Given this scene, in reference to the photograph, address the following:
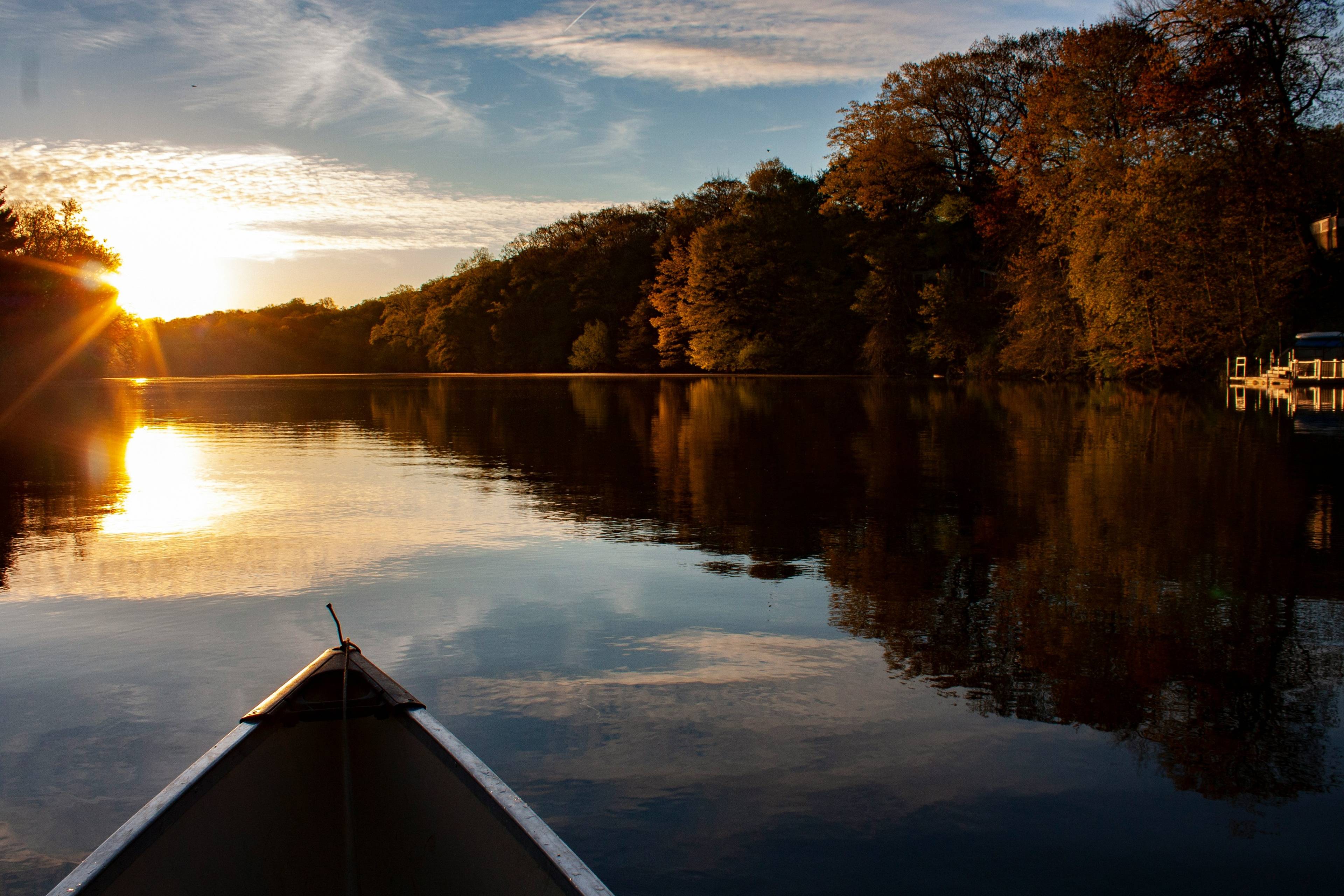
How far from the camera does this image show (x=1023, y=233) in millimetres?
49250

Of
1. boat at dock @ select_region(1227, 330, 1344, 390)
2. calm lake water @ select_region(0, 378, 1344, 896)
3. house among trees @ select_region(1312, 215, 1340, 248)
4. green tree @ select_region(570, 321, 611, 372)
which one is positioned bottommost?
calm lake water @ select_region(0, 378, 1344, 896)

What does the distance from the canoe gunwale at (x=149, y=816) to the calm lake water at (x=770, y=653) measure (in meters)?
0.97

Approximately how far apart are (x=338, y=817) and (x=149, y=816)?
68 cm

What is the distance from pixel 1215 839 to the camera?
11.5 feet

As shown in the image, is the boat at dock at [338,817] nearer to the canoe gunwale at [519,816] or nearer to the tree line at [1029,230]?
the canoe gunwale at [519,816]

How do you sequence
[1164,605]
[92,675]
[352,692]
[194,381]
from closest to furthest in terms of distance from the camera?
[352,692], [92,675], [1164,605], [194,381]

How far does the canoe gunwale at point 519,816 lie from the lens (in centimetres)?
238

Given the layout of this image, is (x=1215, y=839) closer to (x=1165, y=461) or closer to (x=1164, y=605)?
(x=1164, y=605)

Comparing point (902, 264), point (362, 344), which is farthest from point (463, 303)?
point (902, 264)

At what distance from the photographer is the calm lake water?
3.59m

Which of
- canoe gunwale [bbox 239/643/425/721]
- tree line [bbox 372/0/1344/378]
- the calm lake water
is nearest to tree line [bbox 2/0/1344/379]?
tree line [bbox 372/0/1344/378]

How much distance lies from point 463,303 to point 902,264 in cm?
6359

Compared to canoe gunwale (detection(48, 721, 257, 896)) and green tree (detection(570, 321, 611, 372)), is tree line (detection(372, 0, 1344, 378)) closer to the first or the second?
green tree (detection(570, 321, 611, 372))

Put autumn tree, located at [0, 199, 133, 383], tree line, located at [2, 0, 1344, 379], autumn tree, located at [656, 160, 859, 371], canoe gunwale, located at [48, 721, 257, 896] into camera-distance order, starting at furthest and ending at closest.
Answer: autumn tree, located at [656, 160, 859, 371] → autumn tree, located at [0, 199, 133, 383] → tree line, located at [2, 0, 1344, 379] → canoe gunwale, located at [48, 721, 257, 896]
